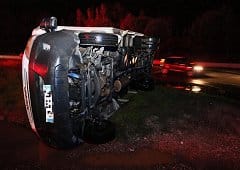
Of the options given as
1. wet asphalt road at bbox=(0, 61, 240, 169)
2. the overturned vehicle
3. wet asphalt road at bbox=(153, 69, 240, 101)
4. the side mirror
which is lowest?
wet asphalt road at bbox=(153, 69, 240, 101)

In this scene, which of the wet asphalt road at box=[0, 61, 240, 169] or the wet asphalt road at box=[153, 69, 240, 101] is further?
the wet asphalt road at box=[153, 69, 240, 101]

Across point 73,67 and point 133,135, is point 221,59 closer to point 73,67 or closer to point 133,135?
point 133,135

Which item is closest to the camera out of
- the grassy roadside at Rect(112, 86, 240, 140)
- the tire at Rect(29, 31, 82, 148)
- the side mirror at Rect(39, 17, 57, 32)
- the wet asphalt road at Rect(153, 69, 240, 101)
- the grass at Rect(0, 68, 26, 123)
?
the tire at Rect(29, 31, 82, 148)

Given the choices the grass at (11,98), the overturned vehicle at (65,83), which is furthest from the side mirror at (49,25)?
the grass at (11,98)

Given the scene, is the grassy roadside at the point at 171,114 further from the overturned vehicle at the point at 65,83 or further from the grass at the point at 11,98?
the grass at the point at 11,98

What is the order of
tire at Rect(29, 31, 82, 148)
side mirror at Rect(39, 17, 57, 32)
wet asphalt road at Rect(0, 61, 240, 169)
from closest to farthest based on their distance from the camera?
tire at Rect(29, 31, 82, 148) < side mirror at Rect(39, 17, 57, 32) < wet asphalt road at Rect(0, 61, 240, 169)

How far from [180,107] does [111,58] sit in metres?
4.47

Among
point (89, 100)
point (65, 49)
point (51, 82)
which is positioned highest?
point (65, 49)

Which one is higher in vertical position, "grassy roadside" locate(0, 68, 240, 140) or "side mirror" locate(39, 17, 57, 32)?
"side mirror" locate(39, 17, 57, 32)

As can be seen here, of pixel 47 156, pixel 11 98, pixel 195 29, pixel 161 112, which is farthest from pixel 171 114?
pixel 195 29

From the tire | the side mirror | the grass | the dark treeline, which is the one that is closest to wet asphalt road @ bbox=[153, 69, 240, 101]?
the grass

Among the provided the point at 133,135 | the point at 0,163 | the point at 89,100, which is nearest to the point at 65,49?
the point at 89,100

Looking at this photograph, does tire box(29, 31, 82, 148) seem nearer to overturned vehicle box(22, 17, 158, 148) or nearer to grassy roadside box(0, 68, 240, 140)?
overturned vehicle box(22, 17, 158, 148)

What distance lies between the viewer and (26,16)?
62375 mm
